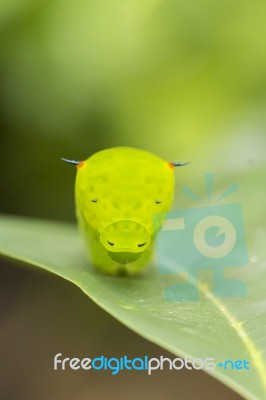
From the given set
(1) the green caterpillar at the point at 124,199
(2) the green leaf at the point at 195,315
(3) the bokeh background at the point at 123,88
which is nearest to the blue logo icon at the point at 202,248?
(2) the green leaf at the point at 195,315

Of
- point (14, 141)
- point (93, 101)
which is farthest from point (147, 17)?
point (14, 141)

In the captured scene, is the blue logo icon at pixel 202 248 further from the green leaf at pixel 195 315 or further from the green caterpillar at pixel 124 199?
the green caterpillar at pixel 124 199

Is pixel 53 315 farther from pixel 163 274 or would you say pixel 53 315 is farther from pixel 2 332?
pixel 163 274

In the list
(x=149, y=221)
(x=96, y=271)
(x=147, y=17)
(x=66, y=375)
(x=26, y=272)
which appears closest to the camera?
(x=149, y=221)

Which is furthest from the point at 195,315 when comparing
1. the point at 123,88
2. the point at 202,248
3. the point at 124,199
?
the point at 123,88

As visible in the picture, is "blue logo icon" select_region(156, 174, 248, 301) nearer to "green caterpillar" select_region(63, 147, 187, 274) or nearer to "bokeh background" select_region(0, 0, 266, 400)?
"green caterpillar" select_region(63, 147, 187, 274)
